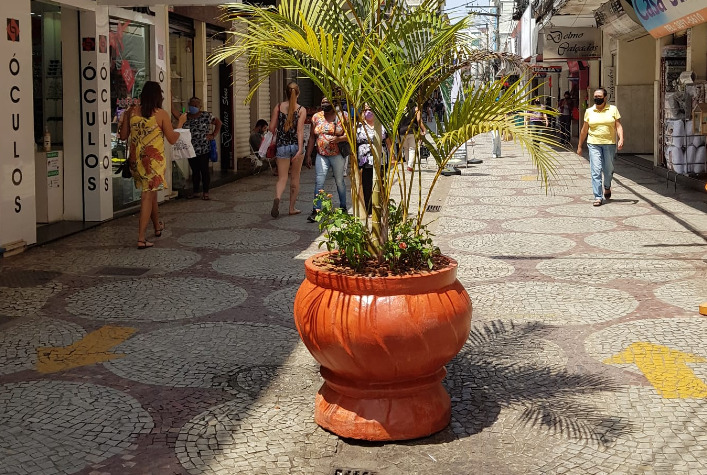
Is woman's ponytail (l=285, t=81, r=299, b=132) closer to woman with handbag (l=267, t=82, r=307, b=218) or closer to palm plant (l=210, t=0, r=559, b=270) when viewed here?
woman with handbag (l=267, t=82, r=307, b=218)

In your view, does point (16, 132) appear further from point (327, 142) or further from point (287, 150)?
point (327, 142)

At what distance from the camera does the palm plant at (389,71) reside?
438 cm

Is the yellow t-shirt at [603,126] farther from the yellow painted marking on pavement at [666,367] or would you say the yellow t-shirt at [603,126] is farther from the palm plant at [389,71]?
the palm plant at [389,71]

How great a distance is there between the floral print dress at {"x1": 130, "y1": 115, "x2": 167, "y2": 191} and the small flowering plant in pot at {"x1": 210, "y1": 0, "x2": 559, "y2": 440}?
449cm

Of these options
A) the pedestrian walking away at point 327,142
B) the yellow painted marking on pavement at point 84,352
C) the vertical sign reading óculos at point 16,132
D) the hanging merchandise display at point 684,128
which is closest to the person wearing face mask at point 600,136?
the hanging merchandise display at point 684,128

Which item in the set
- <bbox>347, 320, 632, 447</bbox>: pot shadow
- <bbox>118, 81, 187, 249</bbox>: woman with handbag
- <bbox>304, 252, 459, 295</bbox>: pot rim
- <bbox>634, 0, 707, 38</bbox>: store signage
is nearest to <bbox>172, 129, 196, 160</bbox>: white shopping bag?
<bbox>118, 81, 187, 249</bbox>: woman with handbag

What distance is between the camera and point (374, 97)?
4.46 meters

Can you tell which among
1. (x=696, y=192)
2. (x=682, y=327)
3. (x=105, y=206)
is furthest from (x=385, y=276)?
(x=696, y=192)

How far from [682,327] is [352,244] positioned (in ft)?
9.68

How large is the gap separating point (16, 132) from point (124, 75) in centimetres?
332

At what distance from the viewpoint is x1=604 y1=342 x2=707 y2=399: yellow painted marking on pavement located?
489 centimetres

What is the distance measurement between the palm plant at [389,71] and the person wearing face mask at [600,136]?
833 centimetres

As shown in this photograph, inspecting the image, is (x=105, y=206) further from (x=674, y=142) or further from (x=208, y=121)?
(x=674, y=142)

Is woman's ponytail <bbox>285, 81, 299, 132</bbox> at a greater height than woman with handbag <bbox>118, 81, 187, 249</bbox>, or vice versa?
woman's ponytail <bbox>285, 81, 299, 132</bbox>
